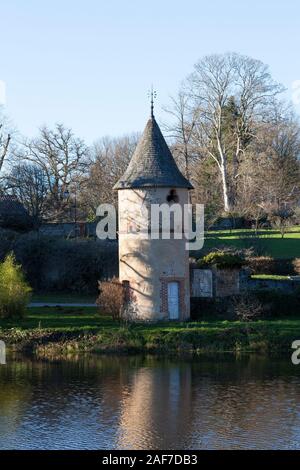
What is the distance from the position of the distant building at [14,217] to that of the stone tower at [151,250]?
15.8 m

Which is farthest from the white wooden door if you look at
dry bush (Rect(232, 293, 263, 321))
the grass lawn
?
the grass lawn

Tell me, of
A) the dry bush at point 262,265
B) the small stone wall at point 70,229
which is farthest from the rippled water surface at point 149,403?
the small stone wall at point 70,229

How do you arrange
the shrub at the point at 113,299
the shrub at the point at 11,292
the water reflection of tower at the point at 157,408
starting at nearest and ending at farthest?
the water reflection of tower at the point at 157,408 → the shrub at the point at 11,292 → the shrub at the point at 113,299

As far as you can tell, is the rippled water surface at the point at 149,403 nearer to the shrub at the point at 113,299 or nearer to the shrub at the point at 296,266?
the shrub at the point at 113,299

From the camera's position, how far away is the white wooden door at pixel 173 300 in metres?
35.3

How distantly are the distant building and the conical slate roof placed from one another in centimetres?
1584

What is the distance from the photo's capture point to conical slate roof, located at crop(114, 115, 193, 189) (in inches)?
1382

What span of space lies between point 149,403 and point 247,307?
39.6 feet

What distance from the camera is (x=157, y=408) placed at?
925 inches

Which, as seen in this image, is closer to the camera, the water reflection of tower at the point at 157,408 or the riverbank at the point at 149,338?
the water reflection of tower at the point at 157,408

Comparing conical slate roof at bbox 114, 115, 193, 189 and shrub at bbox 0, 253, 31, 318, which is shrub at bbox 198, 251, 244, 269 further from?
shrub at bbox 0, 253, 31, 318

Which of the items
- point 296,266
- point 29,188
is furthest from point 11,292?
point 29,188

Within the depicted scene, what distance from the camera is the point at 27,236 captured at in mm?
46719
